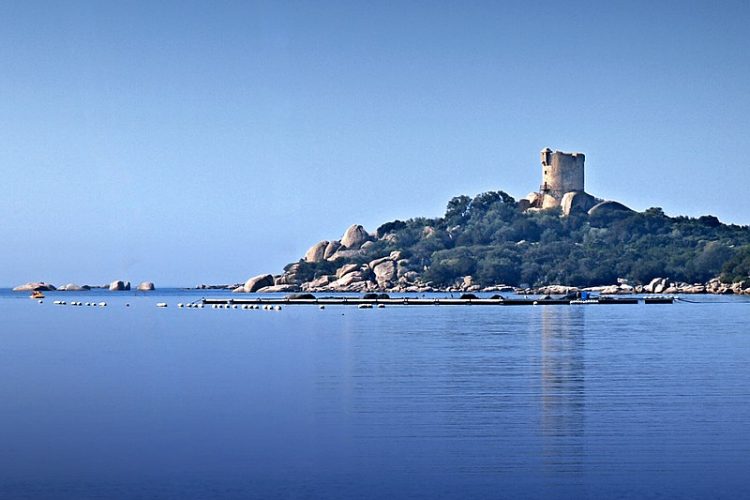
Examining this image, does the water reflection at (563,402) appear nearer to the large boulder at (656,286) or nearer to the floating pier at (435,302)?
the floating pier at (435,302)

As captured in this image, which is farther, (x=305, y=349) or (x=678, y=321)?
(x=678, y=321)

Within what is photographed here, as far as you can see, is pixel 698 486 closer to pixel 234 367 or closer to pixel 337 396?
pixel 337 396

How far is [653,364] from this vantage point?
1550 inches

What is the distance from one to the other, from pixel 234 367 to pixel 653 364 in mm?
16005

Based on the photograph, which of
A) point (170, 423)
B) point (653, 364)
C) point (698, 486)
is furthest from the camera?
point (653, 364)

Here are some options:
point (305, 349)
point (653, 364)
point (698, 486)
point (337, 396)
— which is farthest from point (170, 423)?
point (305, 349)

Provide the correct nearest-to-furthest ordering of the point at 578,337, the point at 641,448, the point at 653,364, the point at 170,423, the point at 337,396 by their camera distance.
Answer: the point at 641,448 < the point at 170,423 < the point at 337,396 < the point at 653,364 < the point at 578,337

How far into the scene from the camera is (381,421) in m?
25.1

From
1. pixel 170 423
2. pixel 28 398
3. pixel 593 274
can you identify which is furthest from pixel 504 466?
pixel 593 274

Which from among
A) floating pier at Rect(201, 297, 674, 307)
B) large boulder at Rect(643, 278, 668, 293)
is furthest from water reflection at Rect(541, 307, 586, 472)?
large boulder at Rect(643, 278, 668, 293)

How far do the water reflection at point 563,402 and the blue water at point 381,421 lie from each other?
7cm

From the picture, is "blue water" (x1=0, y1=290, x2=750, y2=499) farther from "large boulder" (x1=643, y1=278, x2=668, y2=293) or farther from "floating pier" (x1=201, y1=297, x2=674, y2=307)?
"large boulder" (x1=643, y1=278, x2=668, y2=293)

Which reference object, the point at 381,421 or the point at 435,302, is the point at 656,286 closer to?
the point at 435,302

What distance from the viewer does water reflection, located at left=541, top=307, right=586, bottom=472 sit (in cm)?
2077
